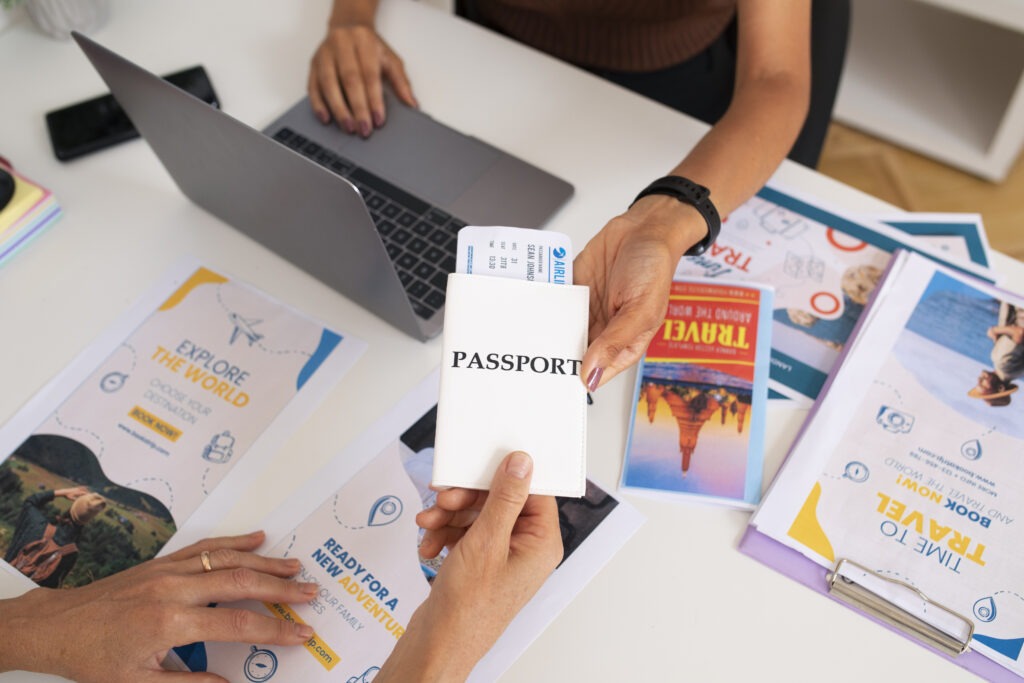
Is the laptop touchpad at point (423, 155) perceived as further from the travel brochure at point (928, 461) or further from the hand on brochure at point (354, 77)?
the travel brochure at point (928, 461)

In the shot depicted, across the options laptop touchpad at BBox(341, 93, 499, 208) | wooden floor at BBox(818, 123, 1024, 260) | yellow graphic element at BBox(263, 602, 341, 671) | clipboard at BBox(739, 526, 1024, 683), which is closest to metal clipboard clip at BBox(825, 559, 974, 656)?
clipboard at BBox(739, 526, 1024, 683)

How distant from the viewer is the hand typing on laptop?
73 cm

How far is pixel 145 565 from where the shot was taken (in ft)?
2.31

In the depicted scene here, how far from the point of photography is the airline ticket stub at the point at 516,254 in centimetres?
66

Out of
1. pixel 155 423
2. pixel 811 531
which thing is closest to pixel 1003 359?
pixel 811 531

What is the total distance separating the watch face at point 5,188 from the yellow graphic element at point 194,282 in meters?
0.22

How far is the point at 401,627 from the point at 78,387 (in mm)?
428

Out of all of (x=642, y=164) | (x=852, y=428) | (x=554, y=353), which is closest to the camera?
(x=554, y=353)

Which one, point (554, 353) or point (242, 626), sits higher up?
point (554, 353)

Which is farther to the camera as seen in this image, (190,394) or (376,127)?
(376,127)

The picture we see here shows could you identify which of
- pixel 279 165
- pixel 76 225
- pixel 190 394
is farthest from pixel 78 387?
pixel 279 165

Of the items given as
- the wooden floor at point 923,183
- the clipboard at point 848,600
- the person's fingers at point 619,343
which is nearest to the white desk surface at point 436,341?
the clipboard at point 848,600

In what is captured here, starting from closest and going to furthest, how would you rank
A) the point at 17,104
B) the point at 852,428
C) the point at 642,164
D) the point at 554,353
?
the point at 554,353
the point at 852,428
the point at 642,164
the point at 17,104

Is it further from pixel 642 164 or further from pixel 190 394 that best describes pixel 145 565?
pixel 642 164
